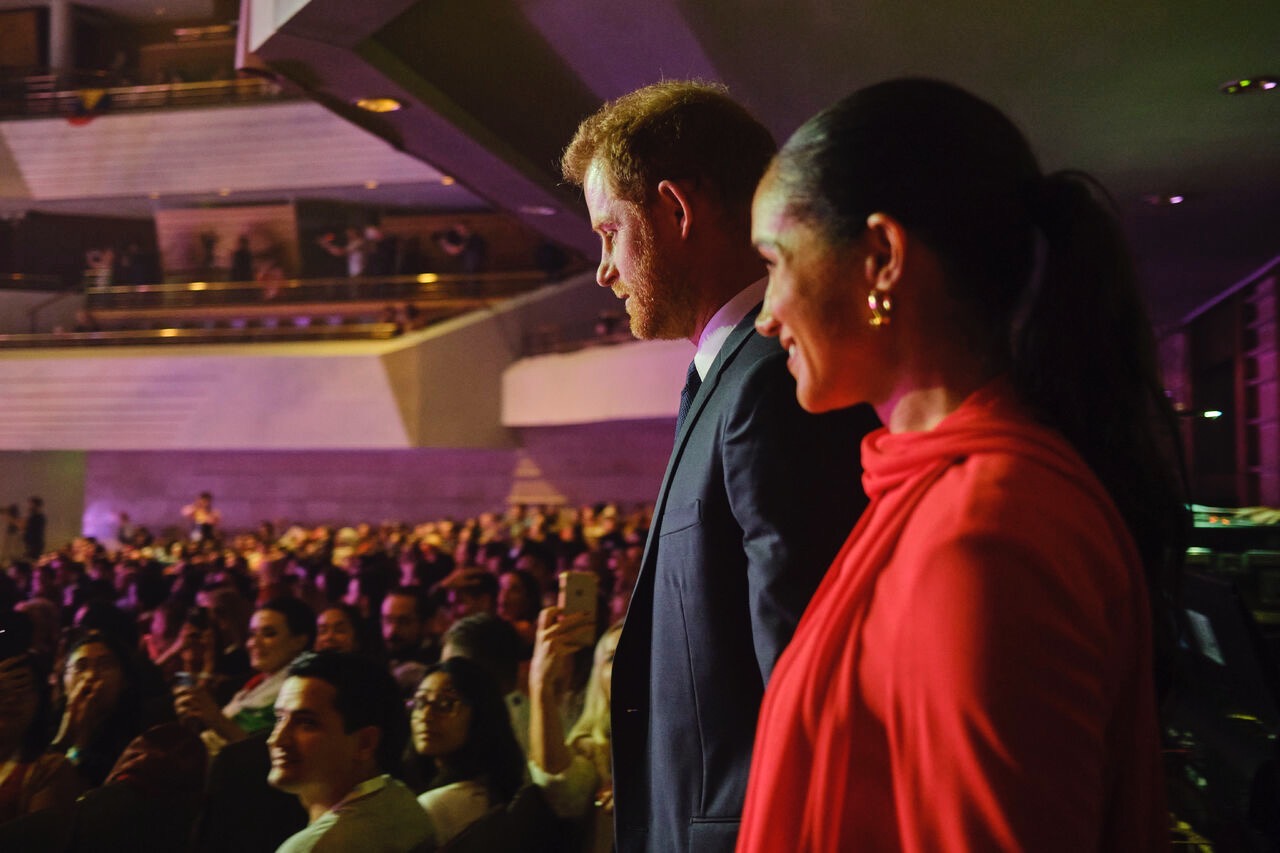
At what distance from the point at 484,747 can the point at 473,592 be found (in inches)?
92.5

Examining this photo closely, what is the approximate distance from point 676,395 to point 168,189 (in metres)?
10.8

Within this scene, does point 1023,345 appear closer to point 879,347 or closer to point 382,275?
point 879,347

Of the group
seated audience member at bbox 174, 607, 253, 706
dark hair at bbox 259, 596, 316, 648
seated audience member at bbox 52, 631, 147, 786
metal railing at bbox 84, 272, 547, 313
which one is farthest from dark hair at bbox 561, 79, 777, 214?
metal railing at bbox 84, 272, 547, 313

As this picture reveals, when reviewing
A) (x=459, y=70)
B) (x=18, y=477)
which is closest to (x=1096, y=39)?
(x=459, y=70)

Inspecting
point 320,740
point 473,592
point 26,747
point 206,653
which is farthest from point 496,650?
point 206,653

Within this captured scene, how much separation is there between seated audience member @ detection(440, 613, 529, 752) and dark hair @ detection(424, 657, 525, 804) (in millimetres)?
533

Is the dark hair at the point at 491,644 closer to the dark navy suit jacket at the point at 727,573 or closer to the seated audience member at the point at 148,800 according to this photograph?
the seated audience member at the point at 148,800

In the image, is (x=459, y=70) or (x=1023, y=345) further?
(x=459, y=70)

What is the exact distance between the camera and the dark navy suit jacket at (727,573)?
122 centimetres

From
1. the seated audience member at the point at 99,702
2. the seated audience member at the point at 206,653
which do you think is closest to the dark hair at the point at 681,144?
the seated audience member at the point at 99,702

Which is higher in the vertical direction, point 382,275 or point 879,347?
point 382,275

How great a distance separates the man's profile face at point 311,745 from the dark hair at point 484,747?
0.37 meters

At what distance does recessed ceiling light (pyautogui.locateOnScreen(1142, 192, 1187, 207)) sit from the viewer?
5.95 meters

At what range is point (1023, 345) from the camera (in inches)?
35.0
